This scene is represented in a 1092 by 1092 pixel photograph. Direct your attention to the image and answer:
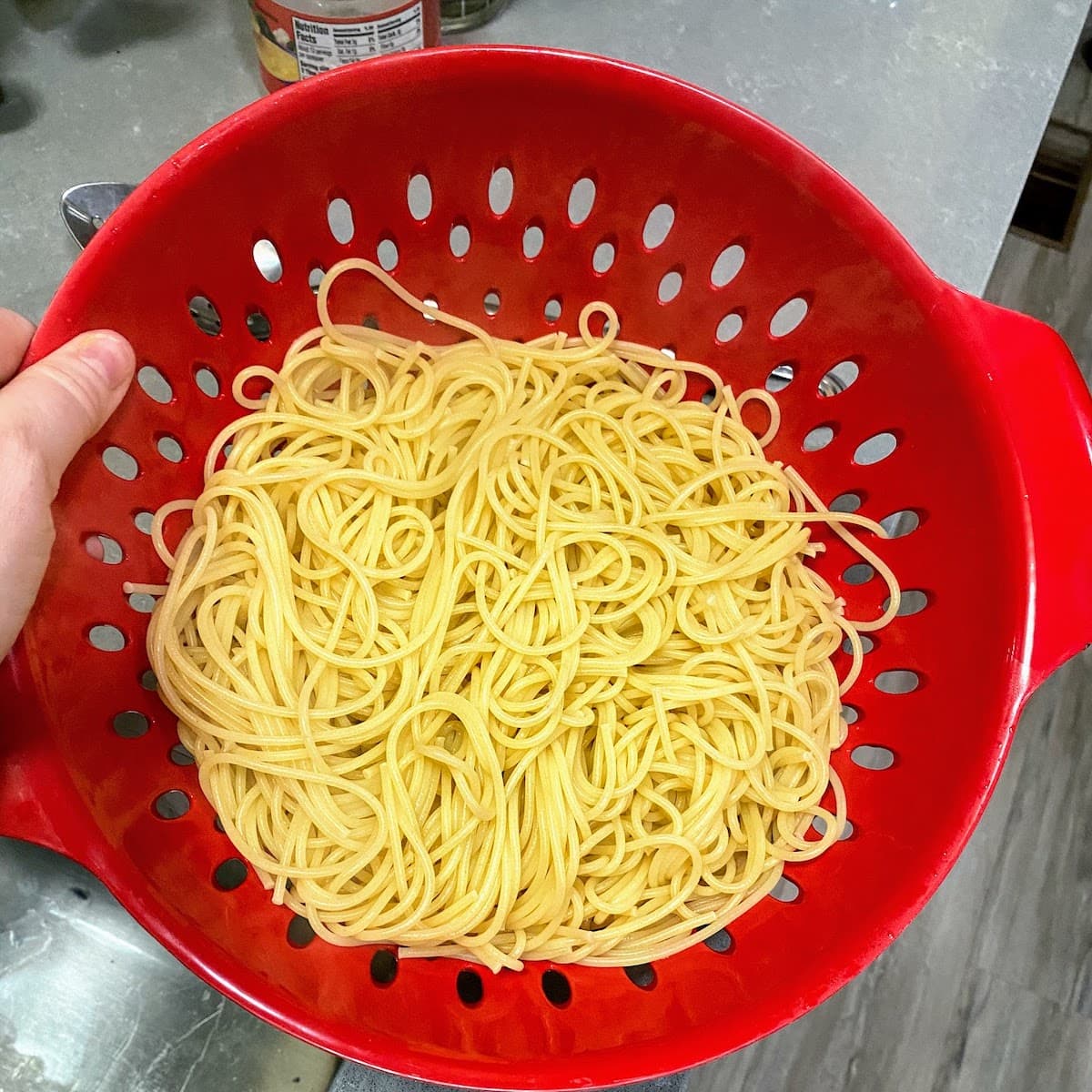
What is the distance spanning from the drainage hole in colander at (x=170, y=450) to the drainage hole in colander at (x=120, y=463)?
0.03 m

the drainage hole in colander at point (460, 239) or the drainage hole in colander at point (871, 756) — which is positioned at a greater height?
the drainage hole in colander at point (460, 239)

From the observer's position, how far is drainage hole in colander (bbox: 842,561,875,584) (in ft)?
2.78

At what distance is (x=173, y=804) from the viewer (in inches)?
30.8

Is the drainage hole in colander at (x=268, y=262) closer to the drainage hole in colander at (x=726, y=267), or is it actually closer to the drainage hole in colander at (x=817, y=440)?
the drainage hole in colander at (x=726, y=267)

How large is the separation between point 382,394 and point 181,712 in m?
0.33

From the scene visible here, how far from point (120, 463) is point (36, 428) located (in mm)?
216

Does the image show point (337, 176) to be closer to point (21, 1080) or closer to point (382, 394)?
point (382, 394)

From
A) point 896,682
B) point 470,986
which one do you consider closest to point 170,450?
point 470,986

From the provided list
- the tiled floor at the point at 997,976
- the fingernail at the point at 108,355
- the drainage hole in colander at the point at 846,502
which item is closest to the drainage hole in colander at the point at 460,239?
the fingernail at the point at 108,355

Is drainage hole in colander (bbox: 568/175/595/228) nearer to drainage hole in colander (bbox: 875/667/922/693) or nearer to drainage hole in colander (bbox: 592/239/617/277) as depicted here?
drainage hole in colander (bbox: 592/239/617/277)

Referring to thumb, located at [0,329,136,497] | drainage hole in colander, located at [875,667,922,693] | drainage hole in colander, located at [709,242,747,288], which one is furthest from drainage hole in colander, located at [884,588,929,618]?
thumb, located at [0,329,136,497]

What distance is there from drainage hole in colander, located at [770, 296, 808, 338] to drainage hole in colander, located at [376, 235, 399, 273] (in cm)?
35

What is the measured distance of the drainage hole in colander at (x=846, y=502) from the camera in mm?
859

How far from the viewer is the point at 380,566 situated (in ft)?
2.69
